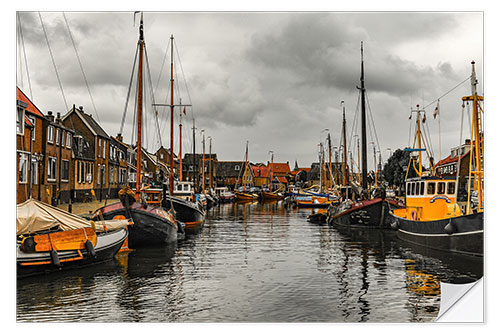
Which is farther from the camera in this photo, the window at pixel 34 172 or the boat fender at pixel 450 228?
the window at pixel 34 172

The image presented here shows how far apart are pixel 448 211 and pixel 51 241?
14332 mm

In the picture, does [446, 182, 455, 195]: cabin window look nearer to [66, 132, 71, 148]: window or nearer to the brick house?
[66, 132, 71, 148]: window

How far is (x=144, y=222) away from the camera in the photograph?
17.5 meters

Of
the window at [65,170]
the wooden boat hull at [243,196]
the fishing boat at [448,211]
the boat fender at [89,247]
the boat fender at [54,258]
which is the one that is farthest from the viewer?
the wooden boat hull at [243,196]

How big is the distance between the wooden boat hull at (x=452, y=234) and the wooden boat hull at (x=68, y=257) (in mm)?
10951

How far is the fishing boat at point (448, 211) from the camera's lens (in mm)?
12438

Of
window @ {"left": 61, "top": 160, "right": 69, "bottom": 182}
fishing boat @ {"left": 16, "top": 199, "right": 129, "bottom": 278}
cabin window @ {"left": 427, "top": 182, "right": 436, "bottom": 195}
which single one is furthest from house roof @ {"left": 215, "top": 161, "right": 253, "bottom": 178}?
fishing boat @ {"left": 16, "top": 199, "right": 129, "bottom": 278}

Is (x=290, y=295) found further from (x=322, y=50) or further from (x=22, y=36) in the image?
(x=22, y=36)

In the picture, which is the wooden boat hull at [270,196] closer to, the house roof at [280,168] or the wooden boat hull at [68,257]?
the house roof at [280,168]

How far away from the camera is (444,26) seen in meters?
10.0

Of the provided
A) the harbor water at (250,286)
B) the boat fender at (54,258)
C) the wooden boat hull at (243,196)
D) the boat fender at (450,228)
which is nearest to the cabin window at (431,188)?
the harbor water at (250,286)

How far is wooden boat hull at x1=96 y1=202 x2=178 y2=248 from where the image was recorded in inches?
660
